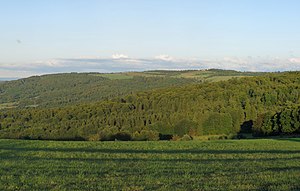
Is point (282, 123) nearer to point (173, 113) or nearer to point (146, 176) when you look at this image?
point (173, 113)

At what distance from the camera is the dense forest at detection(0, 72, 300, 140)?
318ft

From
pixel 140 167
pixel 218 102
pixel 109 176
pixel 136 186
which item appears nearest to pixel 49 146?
pixel 140 167

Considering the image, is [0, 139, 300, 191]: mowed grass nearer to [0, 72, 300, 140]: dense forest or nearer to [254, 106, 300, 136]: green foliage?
[254, 106, 300, 136]: green foliage

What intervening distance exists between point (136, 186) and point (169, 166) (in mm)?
6508

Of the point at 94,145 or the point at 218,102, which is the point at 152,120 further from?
the point at 94,145

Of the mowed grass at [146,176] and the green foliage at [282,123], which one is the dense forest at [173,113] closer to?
the green foliage at [282,123]

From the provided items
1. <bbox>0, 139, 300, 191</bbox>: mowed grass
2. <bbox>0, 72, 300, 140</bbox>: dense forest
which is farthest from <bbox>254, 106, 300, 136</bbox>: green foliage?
<bbox>0, 139, 300, 191</bbox>: mowed grass

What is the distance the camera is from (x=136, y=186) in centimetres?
1327

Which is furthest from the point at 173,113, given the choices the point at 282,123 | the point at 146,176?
the point at 146,176

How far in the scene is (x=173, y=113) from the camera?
106 meters

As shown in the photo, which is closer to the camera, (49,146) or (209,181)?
(209,181)

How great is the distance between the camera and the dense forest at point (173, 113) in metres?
97.0

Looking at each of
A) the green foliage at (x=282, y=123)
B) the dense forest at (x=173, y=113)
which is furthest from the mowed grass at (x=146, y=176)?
the dense forest at (x=173, y=113)

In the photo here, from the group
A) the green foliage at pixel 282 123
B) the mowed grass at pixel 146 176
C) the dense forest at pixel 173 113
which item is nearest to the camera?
the mowed grass at pixel 146 176
